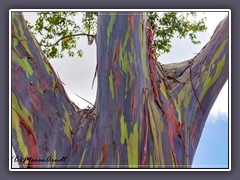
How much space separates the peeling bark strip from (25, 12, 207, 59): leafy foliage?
0.04m

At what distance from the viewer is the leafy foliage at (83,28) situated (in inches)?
74.0

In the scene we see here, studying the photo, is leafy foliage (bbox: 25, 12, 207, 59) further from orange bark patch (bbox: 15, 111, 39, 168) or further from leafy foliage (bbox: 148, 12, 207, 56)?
orange bark patch (bbox: 15, 111, 39, 168)

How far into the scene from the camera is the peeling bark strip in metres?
1.80

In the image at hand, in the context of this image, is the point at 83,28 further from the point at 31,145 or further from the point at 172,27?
the point at 31,145

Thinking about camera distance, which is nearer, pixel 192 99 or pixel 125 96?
pixel 125 96

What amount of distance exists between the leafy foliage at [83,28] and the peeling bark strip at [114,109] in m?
0.04

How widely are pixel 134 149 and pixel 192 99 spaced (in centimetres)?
37

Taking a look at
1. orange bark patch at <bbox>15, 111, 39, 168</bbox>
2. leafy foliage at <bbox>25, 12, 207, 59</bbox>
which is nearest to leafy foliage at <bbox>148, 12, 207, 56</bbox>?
leafy foliage at <bbox>25, 12, 207, 59</bbox>

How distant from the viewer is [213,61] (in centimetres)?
196

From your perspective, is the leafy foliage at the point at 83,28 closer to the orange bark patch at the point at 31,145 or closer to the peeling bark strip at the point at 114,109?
the peeling bark strip at the point at 114,109

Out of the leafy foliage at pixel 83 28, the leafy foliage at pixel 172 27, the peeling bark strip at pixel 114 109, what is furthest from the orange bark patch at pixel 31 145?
the leafy foliage at pixel 172 27

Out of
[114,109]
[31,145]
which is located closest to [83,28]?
[114,109]
